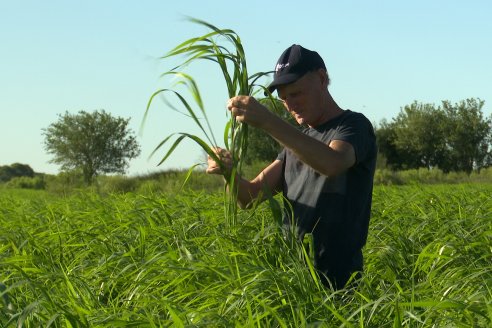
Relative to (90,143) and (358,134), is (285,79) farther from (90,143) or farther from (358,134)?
(90,143)

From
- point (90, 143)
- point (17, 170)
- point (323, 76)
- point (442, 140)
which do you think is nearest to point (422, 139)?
point (442, 140)

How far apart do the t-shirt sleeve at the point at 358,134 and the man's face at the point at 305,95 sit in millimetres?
166

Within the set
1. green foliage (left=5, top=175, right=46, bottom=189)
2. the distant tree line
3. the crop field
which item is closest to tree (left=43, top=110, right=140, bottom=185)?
green foliage (left=5, top=175, right=46, bottom=189)

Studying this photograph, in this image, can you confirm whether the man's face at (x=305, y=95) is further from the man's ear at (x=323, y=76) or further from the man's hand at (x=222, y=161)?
the man's hand at (x=222, y=161)

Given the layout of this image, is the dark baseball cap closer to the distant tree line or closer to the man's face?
the man's face

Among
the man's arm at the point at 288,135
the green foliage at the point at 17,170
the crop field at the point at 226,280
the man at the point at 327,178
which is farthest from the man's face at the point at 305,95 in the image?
the green foliage at the point at 17,170

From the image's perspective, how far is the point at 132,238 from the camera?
163 inches

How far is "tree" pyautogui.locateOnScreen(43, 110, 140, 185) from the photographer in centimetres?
4784

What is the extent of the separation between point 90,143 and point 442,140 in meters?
24.7

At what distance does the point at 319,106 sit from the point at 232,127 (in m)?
0.40

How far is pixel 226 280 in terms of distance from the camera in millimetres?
2848

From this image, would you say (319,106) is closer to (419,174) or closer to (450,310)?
(450,310)

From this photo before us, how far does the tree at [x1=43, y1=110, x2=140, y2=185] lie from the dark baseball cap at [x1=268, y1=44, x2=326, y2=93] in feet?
149

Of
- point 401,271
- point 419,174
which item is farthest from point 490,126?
point 401,271
